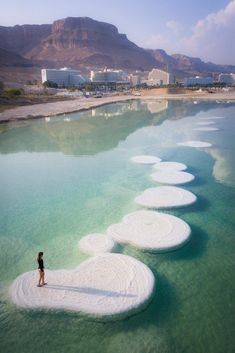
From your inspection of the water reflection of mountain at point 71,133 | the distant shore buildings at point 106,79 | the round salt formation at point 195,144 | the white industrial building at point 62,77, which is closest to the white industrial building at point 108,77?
the distant shore buildings at point 106,79

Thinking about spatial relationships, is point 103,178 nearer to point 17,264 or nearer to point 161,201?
point 161,201

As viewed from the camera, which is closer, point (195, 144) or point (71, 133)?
point (195, 144)

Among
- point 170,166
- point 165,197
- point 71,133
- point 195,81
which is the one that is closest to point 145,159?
point 170,166

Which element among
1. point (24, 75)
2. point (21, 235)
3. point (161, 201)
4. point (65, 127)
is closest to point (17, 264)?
point (21, 235)

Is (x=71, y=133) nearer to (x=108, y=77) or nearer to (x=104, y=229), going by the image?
(x=104, y=229)

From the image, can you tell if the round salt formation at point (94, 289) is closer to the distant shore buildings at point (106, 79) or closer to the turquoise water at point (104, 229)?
the turquoise water at point (104, 229)

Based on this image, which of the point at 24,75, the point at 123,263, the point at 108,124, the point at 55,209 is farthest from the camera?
the point at 24,75

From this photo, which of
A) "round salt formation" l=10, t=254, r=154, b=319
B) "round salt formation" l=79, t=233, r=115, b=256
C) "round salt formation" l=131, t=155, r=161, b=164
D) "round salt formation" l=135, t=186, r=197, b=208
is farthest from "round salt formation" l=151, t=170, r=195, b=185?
"round salt formation" l=10, t=254, r=154, b=319
